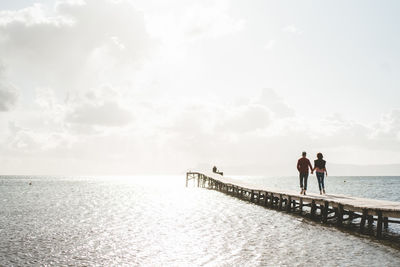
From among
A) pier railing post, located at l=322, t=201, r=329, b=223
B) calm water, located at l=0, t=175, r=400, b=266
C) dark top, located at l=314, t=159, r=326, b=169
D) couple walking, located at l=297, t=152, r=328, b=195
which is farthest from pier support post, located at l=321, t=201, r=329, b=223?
dark top, located at l=314, t=159, r=326, b=169

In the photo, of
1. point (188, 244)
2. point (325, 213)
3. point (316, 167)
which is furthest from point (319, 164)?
point (188, 244)

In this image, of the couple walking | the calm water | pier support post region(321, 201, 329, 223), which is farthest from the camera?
the couple walking

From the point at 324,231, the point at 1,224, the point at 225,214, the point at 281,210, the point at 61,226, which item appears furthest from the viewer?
the point at 281,210

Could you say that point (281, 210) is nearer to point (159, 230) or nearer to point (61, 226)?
point (159, 230)

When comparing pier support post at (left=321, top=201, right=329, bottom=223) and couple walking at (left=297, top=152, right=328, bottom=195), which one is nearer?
pier support post at (left=321, top=201, right=329, bottom=223)

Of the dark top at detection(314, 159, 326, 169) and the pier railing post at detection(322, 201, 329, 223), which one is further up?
the dark top at detection(314, 159, 326, 169)

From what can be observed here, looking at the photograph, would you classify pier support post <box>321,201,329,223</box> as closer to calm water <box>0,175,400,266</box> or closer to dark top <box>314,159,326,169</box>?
calm water <box>0,175,400,266</box>

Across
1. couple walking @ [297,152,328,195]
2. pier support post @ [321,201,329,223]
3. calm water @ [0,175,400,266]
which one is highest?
couple walking @ [297,152,328,195]

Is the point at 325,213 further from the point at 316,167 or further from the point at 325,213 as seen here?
the point at 316,167

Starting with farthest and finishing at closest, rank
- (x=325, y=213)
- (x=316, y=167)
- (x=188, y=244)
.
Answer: (x=316, y=167) → (x=325, y=213) → (x=188, y=244)

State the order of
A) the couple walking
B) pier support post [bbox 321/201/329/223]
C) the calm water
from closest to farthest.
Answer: the calm water → pier support post [bbox 321/201/329/223] → the couple walking

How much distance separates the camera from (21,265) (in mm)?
10789

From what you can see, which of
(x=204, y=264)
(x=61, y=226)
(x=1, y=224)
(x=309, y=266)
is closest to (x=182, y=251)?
(x=204, y=264)

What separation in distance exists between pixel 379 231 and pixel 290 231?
11.2 feet
